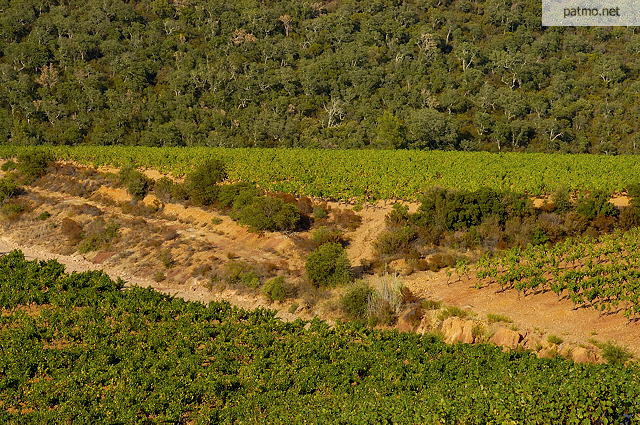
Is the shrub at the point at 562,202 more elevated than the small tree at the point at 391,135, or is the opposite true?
the shrub at the point at 562,202

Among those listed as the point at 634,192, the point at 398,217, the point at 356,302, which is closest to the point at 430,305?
the point at 356,302

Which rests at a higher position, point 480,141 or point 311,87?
point 311,87

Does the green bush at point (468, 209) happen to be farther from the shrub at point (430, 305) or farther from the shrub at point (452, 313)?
the shrub at point (452, 313)

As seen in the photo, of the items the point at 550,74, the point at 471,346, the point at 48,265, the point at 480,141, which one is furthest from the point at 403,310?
the point at 550,74

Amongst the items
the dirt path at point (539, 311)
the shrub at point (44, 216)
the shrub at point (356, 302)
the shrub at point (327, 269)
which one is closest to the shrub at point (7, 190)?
the shrub at point (44, 216)

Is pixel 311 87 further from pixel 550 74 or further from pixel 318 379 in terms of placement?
pixel 318 379

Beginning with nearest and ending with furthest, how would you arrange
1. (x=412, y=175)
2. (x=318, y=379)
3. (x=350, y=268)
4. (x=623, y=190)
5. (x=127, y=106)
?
(x=318, y=379) < (x=350, y=268) < (x=623, y=190) < (x=412, y=175) < (x=127, y=106)

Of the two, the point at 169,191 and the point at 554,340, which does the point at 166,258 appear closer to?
the point at 169,191
